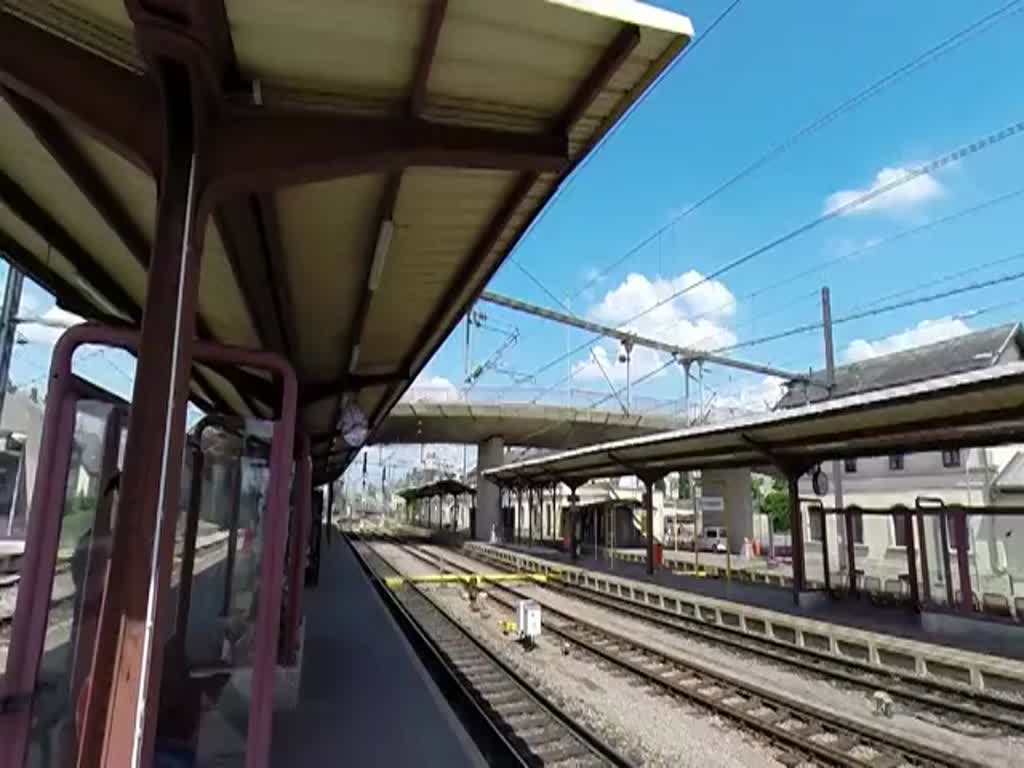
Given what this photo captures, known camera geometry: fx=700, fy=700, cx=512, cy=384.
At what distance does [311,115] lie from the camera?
2.95 metres

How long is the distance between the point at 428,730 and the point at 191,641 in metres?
2.43

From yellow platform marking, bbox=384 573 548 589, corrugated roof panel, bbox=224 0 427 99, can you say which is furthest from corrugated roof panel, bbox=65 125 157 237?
yellow platform marking, bbox=384 573 548 589

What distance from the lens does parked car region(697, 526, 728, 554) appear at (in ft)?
132

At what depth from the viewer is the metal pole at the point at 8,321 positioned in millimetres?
10594

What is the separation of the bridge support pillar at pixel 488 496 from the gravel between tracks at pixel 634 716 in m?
28.9

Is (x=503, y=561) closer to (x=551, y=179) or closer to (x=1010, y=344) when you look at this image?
(x=1010, y=344)

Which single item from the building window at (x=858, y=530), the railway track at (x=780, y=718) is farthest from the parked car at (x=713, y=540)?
the railway track at (x=780, y=718)

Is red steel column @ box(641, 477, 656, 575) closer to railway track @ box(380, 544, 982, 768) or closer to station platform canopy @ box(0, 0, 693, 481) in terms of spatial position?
railway track @ box(380, 544, 982, 768)

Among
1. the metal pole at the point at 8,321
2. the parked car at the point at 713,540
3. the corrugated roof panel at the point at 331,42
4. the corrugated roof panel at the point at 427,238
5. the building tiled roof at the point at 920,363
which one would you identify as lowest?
the parked car at the point at 713,540

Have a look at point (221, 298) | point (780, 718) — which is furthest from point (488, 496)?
point (221, 298)

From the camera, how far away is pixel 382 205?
4.23m

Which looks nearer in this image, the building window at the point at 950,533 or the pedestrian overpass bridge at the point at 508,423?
the building window at the point at 950,533

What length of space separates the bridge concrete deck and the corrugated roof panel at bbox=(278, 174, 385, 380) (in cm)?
900

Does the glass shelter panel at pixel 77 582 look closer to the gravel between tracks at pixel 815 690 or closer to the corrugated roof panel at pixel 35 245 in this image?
the corrugated roof panel at pixel 35 245
